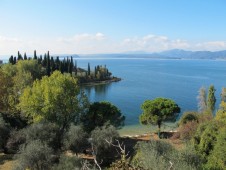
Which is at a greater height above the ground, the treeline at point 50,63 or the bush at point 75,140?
the treeline at point 50,63

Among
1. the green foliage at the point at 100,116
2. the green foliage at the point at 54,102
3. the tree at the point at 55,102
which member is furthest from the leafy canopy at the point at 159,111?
the green foliage at the point at 54,102

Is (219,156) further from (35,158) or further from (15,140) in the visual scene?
(15,140)

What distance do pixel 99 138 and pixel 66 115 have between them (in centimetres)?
903

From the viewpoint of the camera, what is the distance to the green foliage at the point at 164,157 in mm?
16006

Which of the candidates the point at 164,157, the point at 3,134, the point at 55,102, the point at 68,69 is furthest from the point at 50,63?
the point at 164,157

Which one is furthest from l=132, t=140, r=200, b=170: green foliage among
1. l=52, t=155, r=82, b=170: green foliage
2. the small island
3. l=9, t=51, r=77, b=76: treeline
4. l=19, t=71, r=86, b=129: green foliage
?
l=9, t=51, r=77, b=76: treeline

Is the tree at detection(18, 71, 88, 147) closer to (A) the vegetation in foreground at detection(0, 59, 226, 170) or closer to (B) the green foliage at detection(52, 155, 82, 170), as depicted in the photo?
(A) the vegetation in foreground at detection(0, 59, 226, 170)

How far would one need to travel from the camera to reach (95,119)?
34.0 metres

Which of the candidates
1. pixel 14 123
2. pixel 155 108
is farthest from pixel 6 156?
pixel 155 108

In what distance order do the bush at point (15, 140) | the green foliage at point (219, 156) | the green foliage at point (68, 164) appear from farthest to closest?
the bush at point (15, 140) → the green foliage at point (219, 156) → the green foliage at point (68, 164)

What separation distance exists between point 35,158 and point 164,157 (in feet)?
29.7

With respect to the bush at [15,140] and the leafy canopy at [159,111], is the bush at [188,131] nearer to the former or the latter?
the leafy canopy at [159,111]

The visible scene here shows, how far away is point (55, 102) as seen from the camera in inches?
1264

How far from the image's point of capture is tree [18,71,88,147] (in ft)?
104
